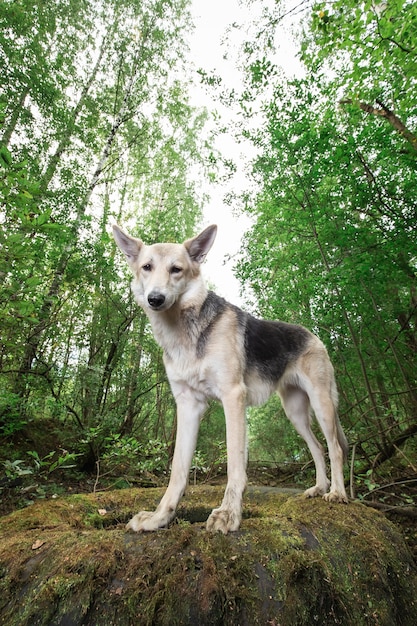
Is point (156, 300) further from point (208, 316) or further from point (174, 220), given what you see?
point (174, 220)

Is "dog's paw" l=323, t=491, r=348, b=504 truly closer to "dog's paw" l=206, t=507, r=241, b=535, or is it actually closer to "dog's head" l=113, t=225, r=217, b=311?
"dog's paw" l=206, t=507, r=241, b=535

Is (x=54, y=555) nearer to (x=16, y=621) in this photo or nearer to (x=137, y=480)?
(x=16, y=621)

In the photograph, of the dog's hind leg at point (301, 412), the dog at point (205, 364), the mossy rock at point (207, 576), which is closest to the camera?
the mossy rock at point (207, 576)

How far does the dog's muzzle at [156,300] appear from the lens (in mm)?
2588

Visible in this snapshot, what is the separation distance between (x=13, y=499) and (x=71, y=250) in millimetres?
4969

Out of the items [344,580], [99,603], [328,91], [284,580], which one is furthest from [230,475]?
[328,91]

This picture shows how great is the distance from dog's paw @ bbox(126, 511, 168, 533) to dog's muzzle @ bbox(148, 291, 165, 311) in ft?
5.15

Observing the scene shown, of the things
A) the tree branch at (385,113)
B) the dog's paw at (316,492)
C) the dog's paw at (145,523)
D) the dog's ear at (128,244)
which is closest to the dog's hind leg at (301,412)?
the dog's paw at (316,492)

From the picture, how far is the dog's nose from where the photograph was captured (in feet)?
8.49

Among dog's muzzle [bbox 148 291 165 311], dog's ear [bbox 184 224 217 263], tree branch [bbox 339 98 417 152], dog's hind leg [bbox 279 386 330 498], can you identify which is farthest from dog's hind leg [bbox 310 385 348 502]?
tree branch [bbox 339 98 417 152]

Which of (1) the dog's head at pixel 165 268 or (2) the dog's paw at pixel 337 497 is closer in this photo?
(1) the dog's head at pixel 165 268

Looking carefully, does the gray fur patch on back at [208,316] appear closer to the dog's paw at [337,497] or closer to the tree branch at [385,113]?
the dog's paw at [337,497]

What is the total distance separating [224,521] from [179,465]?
0.72 metres

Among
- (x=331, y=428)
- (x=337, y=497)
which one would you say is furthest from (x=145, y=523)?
(x=331, y=428)
